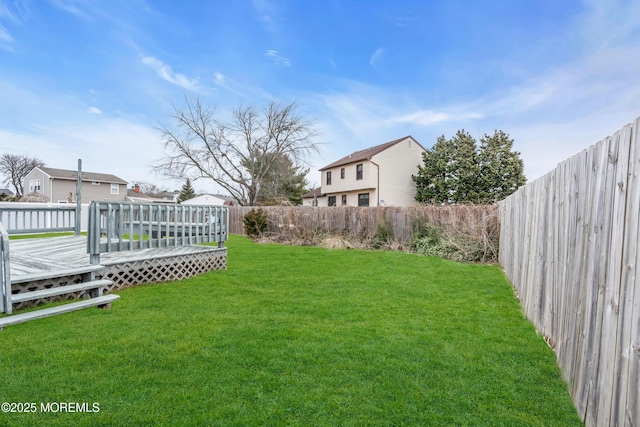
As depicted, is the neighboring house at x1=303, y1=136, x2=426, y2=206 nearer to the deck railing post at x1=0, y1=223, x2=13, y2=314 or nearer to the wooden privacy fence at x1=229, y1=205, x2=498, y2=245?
the wooden privacy fence at x1=229, y1=205, x2=498, y2=245

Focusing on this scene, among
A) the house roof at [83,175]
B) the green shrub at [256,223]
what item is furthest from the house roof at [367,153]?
the house roof at [83,175]

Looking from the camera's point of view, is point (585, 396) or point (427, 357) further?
point (427, 357)

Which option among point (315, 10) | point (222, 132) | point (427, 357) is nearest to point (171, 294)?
point (427, 357)

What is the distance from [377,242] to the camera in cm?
1137

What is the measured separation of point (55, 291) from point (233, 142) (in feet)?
79.6

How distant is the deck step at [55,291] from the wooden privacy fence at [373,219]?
8.53 metres

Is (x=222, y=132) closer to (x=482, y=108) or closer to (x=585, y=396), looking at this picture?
(x=482, y=108)

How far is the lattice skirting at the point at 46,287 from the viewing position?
4191 millimetres

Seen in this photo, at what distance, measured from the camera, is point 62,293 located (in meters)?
4.29

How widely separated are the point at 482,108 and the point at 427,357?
1255cm

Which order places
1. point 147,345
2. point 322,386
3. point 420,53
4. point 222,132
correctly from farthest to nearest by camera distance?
1. point 222,132
2. point 420,53
3. point 147,345
4. point 322,386

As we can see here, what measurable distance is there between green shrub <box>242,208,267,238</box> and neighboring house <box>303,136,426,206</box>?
10.3m

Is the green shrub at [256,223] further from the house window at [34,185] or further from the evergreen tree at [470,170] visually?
the house window at [34,185]

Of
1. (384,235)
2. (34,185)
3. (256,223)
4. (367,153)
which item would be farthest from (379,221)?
(34,185)
